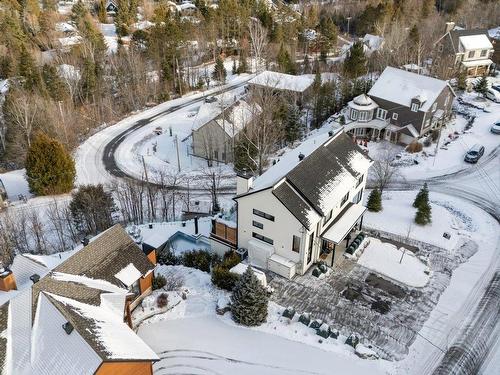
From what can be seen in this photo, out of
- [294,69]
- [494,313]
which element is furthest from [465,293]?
[294,69]

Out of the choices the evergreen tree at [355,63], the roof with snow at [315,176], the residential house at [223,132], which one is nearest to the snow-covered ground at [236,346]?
the roof with snow at [315,176]

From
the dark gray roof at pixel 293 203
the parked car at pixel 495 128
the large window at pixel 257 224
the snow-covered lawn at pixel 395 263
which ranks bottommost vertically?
the snow-covered lawn at pixel 395 263

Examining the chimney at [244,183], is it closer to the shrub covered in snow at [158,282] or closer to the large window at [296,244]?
the large window at [296,244]

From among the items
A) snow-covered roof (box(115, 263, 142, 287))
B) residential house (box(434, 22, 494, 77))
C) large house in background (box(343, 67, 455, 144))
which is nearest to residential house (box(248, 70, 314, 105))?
large house in background (box(343, 67, 455, 144))

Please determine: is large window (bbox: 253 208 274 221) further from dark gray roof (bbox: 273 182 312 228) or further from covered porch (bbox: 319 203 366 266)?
covered porch (bbox: 319 203 366 266)

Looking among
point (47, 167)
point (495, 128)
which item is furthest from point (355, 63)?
point (47, 167)

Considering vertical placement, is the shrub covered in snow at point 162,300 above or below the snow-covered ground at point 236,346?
above
